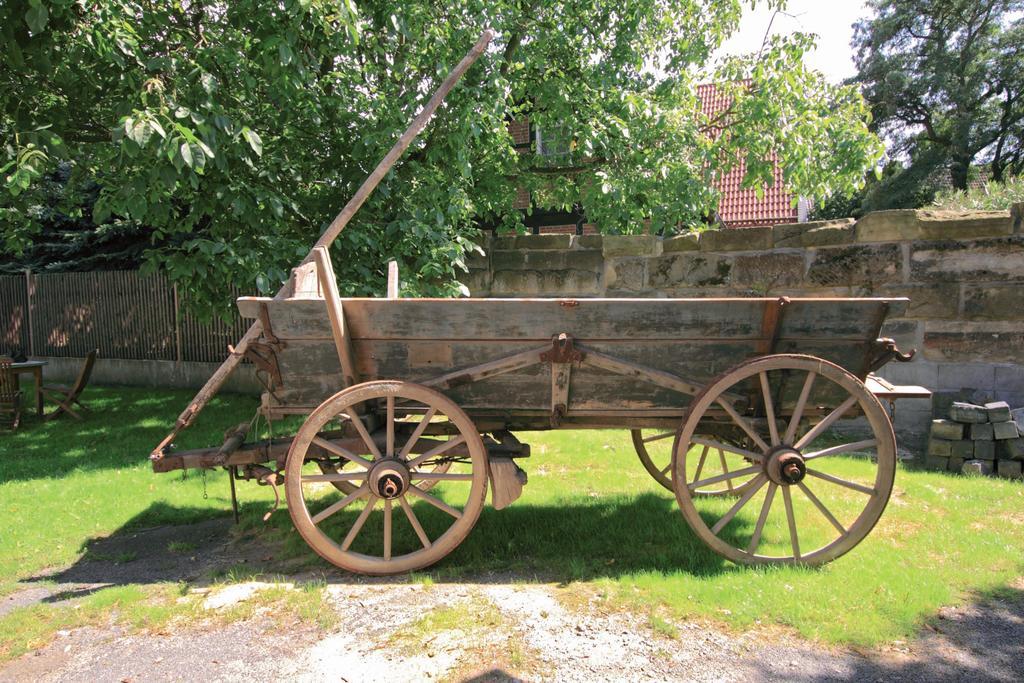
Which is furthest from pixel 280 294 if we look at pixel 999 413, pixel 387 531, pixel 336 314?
pixel 999 413

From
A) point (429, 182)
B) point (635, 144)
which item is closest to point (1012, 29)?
point (635, 144)

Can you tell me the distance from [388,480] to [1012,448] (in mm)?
4573

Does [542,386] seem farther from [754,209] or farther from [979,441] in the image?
[754,209]

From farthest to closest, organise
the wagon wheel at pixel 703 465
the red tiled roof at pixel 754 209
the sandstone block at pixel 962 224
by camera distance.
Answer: the red tiled roof at pixel 754 209, the sandstone block at pixel 962 224, the wagon wheel at pixel 703 465

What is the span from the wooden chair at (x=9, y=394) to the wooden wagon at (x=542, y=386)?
20.3 ft

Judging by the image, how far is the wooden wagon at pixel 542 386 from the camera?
333cm

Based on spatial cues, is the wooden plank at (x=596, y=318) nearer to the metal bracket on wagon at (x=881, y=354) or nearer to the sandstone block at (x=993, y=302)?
the metal bracket on wagon at (x=881, y=354)

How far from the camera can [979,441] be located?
16.6 feet

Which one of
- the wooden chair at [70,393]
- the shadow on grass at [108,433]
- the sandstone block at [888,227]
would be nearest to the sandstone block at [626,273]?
the sandstone block at [888,227]

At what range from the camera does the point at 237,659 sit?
271 cm

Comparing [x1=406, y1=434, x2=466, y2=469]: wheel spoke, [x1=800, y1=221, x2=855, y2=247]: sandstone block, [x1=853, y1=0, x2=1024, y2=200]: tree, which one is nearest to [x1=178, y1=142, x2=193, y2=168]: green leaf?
[x1=406, y1=434, x2=466, y2=469]: wheel spoke

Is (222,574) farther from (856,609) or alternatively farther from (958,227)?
(958,227)

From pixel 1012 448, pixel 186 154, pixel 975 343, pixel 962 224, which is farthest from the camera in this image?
pixel 975 343

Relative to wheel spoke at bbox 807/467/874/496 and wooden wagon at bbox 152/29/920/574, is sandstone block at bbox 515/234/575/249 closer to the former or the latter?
wooden wagon at bbox 152/29/920/574
